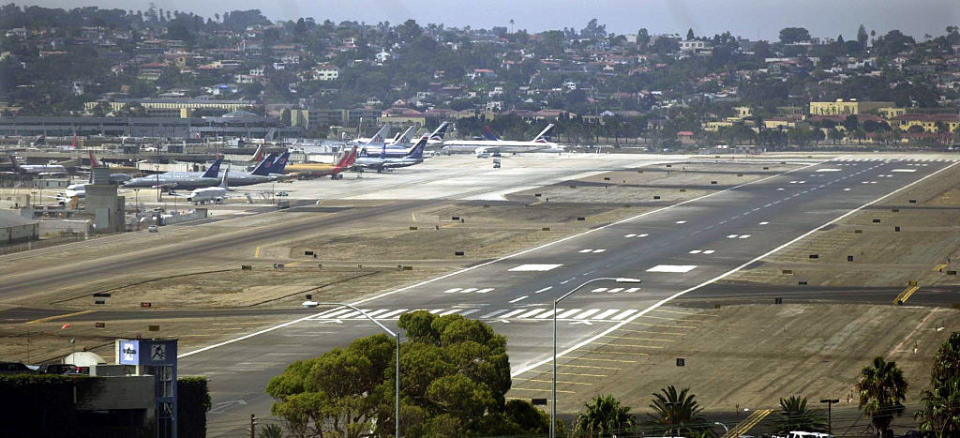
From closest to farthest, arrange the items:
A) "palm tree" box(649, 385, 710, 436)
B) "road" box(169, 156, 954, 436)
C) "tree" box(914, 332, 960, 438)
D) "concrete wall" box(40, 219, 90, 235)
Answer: "tree" box(914, 332, 960, 438)
"palm tree" box(649, 385, 710, 436)
"road" box(169, 156, 954, 436)
"concrete wall" box(40, 219, 90, 235)

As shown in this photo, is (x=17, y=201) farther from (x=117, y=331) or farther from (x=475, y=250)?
(x=117, y=331)

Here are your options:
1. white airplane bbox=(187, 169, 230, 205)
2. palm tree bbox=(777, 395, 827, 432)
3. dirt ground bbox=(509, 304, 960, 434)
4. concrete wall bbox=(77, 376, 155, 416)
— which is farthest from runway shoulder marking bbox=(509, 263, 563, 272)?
white airplane bbox=(187, 169, 230, 205)

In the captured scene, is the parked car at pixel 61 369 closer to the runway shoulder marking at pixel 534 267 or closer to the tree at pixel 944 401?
the tree at pixel 944 401

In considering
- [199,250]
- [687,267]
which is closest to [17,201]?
[199,250]

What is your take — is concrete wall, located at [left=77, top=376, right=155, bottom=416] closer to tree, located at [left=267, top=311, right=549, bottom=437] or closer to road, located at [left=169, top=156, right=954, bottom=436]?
tree, located at [left=267, top=311, right=549, bottom=437]

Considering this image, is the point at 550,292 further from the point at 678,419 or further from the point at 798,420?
the point at 678,419

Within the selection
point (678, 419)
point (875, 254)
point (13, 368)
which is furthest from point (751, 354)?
point (875, 254)
